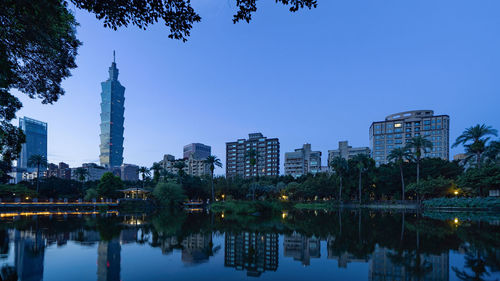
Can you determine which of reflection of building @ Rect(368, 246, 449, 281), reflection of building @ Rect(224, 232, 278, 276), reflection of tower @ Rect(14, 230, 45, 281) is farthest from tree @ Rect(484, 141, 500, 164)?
reflection of tower @ Rect(14, 230, 45, 281)

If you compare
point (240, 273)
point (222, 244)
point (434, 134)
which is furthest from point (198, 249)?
point (434, 134)

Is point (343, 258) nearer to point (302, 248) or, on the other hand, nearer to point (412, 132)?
point (302, 248)

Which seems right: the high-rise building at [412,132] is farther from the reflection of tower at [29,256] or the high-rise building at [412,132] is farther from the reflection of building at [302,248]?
the reflection of tower at [29,256]

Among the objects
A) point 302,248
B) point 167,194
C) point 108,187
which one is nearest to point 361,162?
point 167,194

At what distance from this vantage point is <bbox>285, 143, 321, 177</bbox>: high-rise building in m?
156

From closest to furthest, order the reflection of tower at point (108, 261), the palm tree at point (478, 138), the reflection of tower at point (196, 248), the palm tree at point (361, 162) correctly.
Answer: the reflection of tower at point (108, 261), the reflection of tower at point (196, 248), the palm tree at point (478, 138), the palm tree at point (361, 162)

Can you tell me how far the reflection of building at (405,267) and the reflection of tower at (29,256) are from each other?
35.6ft

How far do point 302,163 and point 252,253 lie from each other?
145 meters

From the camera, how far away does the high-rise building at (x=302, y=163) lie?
156m

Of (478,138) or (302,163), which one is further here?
(302,163)

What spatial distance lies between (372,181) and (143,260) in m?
68.5

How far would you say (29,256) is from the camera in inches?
473

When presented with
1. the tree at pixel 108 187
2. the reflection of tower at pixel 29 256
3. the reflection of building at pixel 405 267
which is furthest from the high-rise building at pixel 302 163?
the reflection of building at pixel 405 267

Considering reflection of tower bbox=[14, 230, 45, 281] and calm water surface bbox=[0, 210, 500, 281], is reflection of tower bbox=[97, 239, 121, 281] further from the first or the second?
reflection of tower bbox=[14, 230, 45, 281]
